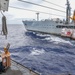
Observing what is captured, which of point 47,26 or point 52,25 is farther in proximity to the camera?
point 47,26

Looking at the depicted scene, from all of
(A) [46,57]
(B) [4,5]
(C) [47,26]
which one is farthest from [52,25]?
→ (B) [4,5]

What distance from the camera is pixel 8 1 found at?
38.2 feet

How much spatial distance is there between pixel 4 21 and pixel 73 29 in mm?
63309

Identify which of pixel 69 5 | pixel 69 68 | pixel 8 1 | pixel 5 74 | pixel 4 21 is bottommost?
pixel 69 68

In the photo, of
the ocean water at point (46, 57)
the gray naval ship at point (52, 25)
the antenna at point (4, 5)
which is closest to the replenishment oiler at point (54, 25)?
the gray naval ship at point (52, 25)

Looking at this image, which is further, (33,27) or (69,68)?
(33,27)

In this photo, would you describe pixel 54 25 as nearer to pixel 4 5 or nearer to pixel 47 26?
pixel 47 26

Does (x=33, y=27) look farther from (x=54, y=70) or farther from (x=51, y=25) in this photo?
(x=54, y=70)

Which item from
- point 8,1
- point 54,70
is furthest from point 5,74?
point 54,70

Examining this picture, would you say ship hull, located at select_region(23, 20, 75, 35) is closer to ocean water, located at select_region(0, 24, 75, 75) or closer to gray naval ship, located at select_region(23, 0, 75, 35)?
gray naval ship, located at select_region(23, 0, 75, 35)

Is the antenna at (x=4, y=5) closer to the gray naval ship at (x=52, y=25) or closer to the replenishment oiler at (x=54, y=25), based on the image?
the replenishment oiler at (x=54, y=25)

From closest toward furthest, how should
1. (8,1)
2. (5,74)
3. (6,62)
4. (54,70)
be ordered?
(8,1) < (5,74) < (6,62) < (54,70)

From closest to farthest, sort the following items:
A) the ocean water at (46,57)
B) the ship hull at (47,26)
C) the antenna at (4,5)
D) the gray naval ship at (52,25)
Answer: the antenna at (4,5) → the ocean water at (46,57) → the gray naval ship at (52,25) → the ship hull at (47,26)

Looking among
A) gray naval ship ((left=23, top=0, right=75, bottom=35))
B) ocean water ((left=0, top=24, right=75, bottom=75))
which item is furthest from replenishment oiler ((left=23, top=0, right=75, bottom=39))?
ocean water ((left=0, top=24, right=75, bottom=75))
